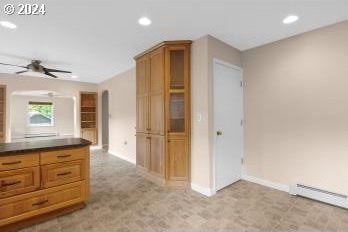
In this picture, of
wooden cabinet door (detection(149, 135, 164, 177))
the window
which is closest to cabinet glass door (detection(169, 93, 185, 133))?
wooden cabinet door (detection(149, 135, 164, 177))

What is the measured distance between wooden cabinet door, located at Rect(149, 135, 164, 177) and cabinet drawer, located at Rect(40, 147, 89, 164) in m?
1.28

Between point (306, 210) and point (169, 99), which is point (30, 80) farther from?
point (306, 210)

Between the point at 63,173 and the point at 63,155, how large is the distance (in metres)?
0.23

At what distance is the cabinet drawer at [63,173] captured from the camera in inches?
92.7

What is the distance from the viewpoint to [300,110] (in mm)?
3049

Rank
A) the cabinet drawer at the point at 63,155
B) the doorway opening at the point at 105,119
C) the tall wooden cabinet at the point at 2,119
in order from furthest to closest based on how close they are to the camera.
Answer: the doorway opening at the point at 105,119, the tall wooden cabinet at the point at 2,119, the cabinet drawer at the point at 63,155

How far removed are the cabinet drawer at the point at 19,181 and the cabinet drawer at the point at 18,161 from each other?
5 cm

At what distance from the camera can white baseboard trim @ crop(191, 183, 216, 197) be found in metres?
3.06

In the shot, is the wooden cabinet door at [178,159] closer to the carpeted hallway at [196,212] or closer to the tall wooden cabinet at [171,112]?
the tall wooden cabinet at [171,112]

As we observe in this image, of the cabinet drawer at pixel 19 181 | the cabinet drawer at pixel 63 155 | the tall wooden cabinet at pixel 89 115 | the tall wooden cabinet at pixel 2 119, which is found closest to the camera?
the cabinet drawer at pixel 19 181

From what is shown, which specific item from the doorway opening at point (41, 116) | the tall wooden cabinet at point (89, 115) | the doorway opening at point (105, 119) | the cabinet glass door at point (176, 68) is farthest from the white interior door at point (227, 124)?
the doorway opening at point (41, 116)

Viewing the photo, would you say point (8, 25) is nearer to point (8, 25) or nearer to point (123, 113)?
point (8, 25)

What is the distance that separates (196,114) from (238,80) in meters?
1.22

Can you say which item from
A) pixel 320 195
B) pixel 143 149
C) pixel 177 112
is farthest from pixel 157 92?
pixel 320 195
